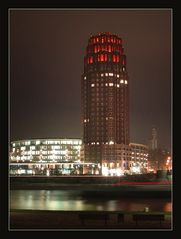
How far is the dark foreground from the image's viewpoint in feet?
60.9

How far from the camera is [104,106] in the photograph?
137125 millimetres

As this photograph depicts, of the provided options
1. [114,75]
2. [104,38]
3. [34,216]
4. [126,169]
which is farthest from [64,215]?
[104,38]

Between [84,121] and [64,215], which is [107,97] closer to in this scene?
[84,121]

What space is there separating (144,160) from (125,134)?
12.2 metres

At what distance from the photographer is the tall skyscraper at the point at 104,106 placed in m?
134

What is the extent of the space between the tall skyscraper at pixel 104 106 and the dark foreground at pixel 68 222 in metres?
110

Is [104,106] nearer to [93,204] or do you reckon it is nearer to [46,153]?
[46,153]

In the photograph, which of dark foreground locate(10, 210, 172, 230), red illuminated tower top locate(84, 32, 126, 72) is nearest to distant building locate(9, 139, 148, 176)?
red illuminated tower top locate(84, 32, 126, 72)

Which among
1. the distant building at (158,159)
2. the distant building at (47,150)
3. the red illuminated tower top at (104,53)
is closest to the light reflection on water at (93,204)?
the distant building at (158,159)
